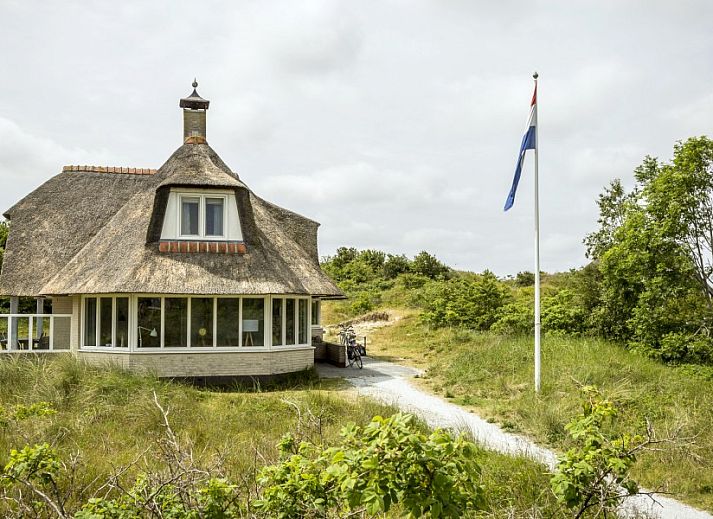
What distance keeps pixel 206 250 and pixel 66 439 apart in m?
7.83

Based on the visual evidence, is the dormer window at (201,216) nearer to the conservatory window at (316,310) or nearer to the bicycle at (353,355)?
the bicycle at (353,355)

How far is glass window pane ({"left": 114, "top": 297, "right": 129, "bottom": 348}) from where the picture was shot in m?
17.2

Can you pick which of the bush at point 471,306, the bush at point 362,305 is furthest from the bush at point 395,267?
the bush at point 471,306

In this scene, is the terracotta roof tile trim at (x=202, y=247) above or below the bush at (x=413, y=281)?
above

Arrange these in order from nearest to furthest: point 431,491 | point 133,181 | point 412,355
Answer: point 431,491
point 133,181
point 412,355

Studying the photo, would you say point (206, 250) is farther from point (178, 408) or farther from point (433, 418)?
point (433, 418)

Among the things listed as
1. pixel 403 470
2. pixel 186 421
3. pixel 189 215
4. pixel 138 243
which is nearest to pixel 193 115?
pixel 189 215

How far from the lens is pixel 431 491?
13.3 feet

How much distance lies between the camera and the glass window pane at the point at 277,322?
706 inches

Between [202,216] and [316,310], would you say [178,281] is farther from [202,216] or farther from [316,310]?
[316,310]

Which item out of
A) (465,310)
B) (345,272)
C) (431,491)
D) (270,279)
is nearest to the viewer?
(431,491)

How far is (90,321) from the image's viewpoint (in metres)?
18.2

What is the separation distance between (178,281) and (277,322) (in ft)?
9.86

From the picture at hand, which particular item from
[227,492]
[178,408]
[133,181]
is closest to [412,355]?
[133,181]
